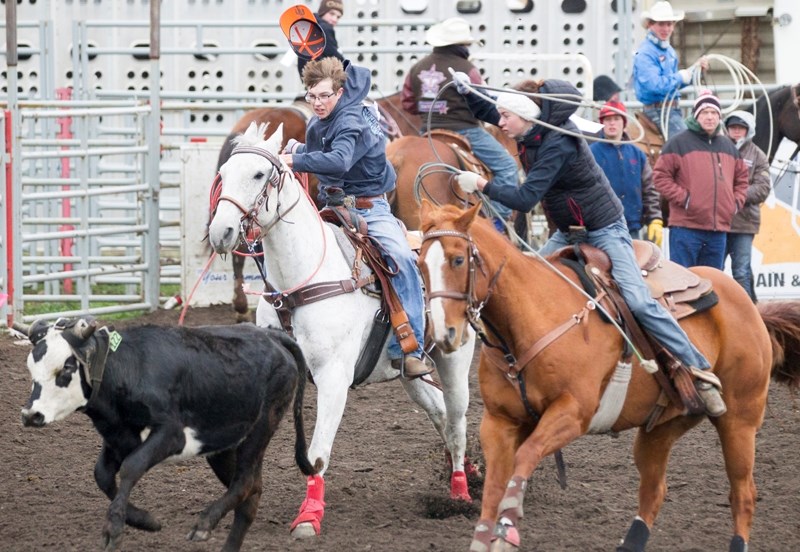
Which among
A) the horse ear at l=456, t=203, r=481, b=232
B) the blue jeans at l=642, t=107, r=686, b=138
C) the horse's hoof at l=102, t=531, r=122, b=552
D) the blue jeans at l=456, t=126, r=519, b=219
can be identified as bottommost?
the horse's hoof at l=102, t=531, r=122, b=552

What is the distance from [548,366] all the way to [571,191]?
2.99ft

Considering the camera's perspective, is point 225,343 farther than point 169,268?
No

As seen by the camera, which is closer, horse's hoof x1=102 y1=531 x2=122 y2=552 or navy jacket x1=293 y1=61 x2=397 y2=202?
horse's hoof x1=102 y1=531 x2=122 y2=552

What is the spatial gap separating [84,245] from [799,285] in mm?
6656

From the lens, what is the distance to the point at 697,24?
1688cm

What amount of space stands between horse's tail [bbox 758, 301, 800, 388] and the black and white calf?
2410 mm

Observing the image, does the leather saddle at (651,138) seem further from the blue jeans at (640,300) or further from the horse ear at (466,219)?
the horse ear at (466,219)

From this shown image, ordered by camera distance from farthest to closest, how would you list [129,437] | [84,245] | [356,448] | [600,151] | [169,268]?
1. [169,268]
2. [84,245]
3. [600,151]
4. [356,448]
5. [129,437]

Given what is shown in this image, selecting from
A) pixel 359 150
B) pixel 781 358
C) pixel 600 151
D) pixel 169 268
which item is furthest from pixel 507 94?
pixel 169 268

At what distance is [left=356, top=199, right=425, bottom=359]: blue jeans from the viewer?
21.1 feet

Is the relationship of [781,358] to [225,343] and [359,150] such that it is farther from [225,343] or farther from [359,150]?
[225,343]

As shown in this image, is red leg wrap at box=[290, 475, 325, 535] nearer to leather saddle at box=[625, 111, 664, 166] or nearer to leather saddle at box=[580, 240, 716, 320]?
leather saddle at box=[580, 240, 716, 320]

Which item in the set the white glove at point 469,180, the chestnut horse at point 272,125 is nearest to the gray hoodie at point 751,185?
the chestnut horse at point 272,125

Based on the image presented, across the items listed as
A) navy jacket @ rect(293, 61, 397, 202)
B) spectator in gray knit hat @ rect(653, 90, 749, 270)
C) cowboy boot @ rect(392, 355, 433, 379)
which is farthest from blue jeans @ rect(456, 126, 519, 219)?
cowboy boot @ rect(392, 355, 433, 379)
